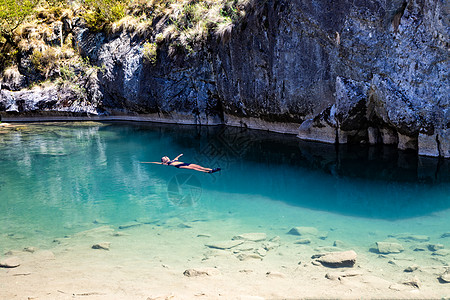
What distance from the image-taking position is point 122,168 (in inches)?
539

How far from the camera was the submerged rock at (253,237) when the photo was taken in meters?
7.24

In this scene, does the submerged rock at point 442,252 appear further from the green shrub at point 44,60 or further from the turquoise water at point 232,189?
the green shrub at point 44,60

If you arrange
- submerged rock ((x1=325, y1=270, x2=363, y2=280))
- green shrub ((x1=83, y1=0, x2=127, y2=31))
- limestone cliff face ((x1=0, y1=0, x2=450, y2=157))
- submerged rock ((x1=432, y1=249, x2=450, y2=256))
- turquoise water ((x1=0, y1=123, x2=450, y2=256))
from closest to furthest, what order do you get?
1. submerged rock ((x1=325, y1=270, x2=363, y2=280))
2. submerged rock ((x1=432, y1=249, x2=450, y2=256))
3. turquoise water ((x1=0, y1=123, x2=450, y2=256))
4. limestone cliff face ((x1=0, y1=0, x2=450, y2=157))
5. green shrub ((x1=83, y1=0, x2=127, y2=31))

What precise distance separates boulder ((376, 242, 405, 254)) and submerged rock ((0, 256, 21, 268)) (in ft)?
18.5

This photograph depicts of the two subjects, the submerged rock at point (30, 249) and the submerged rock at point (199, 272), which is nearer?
the submerged rock at point (199, 272)

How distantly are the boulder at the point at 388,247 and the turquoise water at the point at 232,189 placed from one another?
0.24m

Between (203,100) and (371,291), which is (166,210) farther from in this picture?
(203,100)

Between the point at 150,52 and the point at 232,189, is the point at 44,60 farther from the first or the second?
the point at 232,189

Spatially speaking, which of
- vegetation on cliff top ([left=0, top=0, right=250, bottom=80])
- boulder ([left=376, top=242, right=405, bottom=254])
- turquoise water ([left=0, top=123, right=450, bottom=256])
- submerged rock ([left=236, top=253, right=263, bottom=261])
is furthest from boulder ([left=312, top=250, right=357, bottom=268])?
vegetation on cliff top ([left=0, top=0, right=250, bottom=80])

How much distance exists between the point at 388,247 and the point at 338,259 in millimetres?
1143

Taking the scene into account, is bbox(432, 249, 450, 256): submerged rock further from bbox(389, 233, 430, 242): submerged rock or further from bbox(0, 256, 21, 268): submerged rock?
bbox(0, 256, 21, 268): submerged rock

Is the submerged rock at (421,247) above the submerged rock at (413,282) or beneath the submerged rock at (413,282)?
above

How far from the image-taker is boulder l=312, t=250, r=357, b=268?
19.5 ft

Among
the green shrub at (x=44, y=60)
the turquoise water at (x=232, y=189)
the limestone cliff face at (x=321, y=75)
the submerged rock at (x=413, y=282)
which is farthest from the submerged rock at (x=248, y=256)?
the green shrub at (x=44, y=60)
